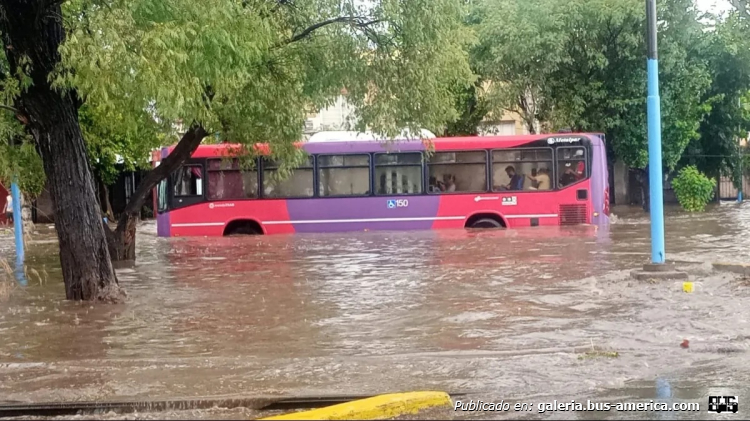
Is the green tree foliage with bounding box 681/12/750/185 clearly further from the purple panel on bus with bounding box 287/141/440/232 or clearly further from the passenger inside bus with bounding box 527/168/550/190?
the purple panel on bus with bounding box 287/141/440/232

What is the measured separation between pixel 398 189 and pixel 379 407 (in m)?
18.5

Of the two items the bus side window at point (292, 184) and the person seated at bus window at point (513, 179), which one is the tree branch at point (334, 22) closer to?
the bus side window at point (292, 184)

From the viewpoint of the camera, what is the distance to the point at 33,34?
36.1ft

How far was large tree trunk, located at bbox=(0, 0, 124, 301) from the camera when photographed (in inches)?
433

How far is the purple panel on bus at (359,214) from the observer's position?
24.2 m

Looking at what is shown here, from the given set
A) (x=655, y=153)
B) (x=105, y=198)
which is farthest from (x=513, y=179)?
(x=105, y=198)

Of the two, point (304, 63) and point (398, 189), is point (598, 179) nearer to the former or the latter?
point (398, 189)

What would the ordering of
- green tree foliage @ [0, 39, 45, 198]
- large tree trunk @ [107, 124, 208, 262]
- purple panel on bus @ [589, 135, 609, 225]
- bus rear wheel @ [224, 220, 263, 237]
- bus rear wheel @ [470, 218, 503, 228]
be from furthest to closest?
bus rear wheel @ [224, 220, 263, 237]
bus rear wheel @ [470, 218, 503, 228]
purple panel on bus @ [589, 135, 609, 225]
large tree trunk @ [107, 124, 208, 262]
green tree foliage @ [0, 39, 45, 198]

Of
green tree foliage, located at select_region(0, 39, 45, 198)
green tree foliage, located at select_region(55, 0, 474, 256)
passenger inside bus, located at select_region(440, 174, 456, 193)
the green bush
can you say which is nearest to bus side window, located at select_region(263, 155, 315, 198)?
passenger inside bus, located at select_region(440, 174, 456, 193)

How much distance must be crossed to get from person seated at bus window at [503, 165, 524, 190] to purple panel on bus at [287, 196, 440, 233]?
7.90 feet

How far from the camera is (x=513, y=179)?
934 inches

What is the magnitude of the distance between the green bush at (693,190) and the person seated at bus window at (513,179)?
11088 mm

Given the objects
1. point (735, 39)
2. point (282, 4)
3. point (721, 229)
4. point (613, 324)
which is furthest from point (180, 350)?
point (735, 39)

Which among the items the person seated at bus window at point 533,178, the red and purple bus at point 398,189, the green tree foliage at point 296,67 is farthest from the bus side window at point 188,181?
the person seated at bus window at point 533,178
